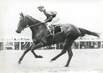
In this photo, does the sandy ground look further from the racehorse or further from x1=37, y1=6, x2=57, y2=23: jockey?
x1=37, y1=6, x2=57, y2=23: jockey

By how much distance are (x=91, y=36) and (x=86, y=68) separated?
0.12 meters

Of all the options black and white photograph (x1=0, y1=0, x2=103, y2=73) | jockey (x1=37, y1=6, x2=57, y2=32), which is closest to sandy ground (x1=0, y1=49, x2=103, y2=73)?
black and white photograph (x1=0, y1=0, x2=103, y2=73)

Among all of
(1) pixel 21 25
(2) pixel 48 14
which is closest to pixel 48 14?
(2) pixel 48 14

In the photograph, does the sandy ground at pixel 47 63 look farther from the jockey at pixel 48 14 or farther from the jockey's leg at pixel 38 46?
A: the jockey at pixel 48 14

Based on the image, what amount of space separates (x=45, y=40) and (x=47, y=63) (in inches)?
3.4

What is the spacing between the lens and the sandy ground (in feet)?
2.88

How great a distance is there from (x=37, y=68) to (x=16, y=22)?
19cm

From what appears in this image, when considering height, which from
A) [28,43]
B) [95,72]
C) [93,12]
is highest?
[93,12]

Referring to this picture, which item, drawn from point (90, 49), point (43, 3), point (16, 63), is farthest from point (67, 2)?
point (16, 63)

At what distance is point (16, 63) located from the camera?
2.88 ft

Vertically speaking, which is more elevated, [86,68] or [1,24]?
[1,24]

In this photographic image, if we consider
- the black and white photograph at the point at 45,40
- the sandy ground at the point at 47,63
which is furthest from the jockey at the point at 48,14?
the sandy ground at the point at 47,63

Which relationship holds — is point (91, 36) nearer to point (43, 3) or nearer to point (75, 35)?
point (75, 35)

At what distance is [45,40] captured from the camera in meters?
0.88
